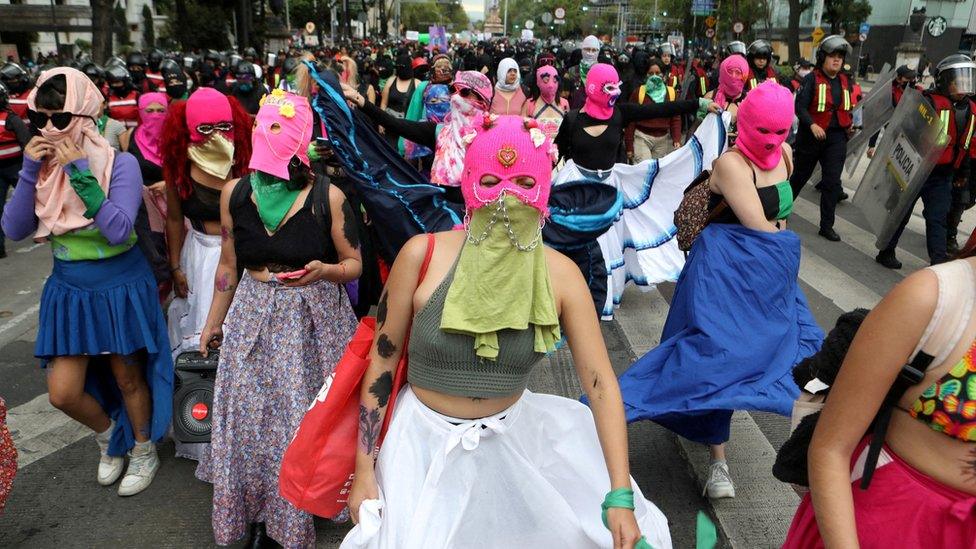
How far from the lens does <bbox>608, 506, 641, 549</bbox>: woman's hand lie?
1.96 m

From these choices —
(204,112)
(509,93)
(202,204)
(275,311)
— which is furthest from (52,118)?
(509,93)

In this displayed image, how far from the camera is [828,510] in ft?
5.52

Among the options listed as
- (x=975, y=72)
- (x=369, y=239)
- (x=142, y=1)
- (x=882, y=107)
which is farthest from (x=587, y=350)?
(x=142, y=1)

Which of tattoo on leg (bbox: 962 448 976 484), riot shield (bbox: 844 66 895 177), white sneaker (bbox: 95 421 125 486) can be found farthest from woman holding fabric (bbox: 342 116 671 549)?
riot shield (bbox: 844 66 895 177)

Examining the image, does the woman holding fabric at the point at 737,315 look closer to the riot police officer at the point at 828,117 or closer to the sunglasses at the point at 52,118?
the sunglasses at the point at 52,118

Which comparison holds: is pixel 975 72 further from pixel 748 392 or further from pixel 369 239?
pixel 369 239

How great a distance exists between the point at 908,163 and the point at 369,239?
594 centimetres

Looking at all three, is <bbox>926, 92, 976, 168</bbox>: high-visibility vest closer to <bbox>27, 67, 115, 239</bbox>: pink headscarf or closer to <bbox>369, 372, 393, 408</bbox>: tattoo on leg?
<bbox>369, 372, 393, 408</bbox>: tattoo on leg

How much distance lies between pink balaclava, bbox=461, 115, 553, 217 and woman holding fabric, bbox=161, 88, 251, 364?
224 centimetres

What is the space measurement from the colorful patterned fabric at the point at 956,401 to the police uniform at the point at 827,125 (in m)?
7.92

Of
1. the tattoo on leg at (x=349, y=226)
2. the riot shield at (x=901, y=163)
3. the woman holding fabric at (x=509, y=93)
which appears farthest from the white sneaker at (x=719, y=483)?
the woman holding fabric at (x=509, y=93)

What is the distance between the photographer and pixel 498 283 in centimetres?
212

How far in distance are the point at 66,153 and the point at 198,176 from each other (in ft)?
2.66

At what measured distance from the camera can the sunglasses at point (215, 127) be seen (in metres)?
3.88
